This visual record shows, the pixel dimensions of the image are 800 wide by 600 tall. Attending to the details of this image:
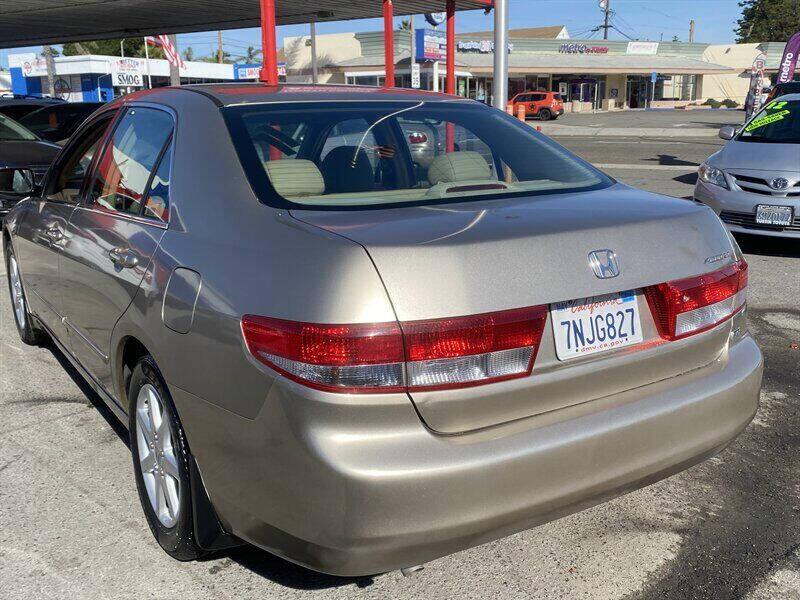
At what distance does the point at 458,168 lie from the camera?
3287 mm

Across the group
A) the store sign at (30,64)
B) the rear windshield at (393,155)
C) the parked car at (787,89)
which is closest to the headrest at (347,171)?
the rear windshield at (393,155)

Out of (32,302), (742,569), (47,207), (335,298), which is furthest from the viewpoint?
(32,302)

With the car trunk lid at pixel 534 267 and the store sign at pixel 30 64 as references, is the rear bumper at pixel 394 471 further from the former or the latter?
the store sign at pixel 30 64

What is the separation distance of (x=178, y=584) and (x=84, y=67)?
53554 millimetres

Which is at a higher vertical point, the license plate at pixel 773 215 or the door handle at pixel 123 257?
the door handle at pixel 123 257

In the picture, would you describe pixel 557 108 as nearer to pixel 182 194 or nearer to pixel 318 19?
pixel 318 19

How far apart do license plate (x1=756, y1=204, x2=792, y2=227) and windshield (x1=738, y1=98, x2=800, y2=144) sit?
4.87ft

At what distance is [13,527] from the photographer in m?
Result: 3.16

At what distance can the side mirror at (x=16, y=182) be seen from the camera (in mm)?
4242

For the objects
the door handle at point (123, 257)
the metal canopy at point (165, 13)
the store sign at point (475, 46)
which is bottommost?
the door handle at point (123, 257)

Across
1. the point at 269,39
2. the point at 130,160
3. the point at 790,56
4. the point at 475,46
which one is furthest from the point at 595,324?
the point at 475,46

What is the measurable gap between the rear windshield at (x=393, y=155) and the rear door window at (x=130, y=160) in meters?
0.39

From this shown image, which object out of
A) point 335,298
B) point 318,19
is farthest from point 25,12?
point 335,298

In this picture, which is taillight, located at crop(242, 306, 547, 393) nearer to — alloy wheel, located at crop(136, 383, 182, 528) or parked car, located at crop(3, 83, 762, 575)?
parked car, located at crop(3, 83, 762, 575)
